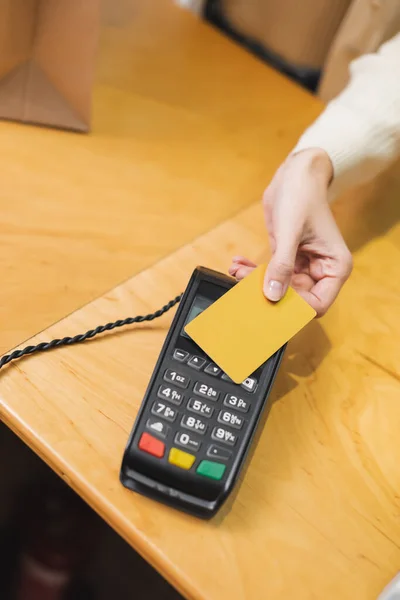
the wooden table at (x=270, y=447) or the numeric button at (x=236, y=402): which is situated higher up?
the numeric button at (x=236, y=402)

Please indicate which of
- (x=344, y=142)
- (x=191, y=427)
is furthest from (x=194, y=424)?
(x=344, y=142)

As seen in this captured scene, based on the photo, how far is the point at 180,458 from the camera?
0.40 metres

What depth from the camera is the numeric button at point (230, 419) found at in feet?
1.37

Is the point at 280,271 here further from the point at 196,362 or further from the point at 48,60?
the point at 48,60

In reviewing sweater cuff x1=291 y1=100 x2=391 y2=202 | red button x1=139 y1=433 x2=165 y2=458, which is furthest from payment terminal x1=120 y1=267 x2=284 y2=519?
sweater cuff x1=291 y1=100 x2=391 y2=202

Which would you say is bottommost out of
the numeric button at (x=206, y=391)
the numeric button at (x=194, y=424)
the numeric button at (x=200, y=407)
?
the numeric button at (x=194, y=424)

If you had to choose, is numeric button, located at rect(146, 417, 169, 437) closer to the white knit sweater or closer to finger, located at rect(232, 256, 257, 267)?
finger, located at rect(232, 256, 257, 267)

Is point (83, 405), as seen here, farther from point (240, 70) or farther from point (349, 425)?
point (240, 70)

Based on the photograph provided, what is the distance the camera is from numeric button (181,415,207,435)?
41 centimetres

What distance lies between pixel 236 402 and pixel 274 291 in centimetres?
9

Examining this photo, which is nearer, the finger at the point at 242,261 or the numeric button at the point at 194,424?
the numeric button at the point at 194,424

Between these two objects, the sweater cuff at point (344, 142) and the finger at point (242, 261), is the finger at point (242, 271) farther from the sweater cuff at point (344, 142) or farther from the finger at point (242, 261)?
the sweater cuff at point (344, 142)

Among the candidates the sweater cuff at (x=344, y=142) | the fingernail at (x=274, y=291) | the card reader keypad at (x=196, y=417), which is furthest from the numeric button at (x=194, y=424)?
the sweater cuff at (x=344, y=142)

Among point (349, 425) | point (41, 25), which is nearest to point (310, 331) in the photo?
point (349, 425)
